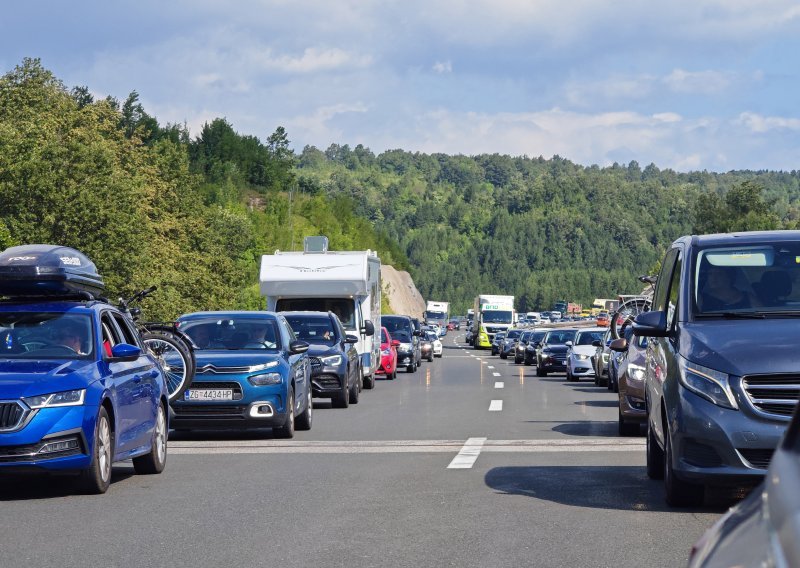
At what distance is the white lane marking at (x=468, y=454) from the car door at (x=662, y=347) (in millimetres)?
2331

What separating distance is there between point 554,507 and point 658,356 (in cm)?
151

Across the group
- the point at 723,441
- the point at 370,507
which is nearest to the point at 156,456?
the point at 370,507

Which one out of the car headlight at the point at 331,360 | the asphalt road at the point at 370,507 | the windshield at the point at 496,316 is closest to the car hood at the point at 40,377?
the asphalt road at the point at 370,507

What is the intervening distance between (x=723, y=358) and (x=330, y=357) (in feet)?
48.4

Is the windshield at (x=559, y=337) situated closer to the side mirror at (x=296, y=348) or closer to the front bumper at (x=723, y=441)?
the side mirror at (x=296, y=348)

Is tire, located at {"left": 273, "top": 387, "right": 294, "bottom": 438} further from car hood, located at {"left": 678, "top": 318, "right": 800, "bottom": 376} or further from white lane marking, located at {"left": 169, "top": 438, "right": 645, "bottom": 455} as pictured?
car hood, located at {"left": 678, "top": 318, "right": 800, "bottom": 376}

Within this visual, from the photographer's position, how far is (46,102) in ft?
211

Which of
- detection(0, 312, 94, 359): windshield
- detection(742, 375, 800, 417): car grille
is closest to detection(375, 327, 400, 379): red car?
detection(0, 312, 94, 359): windshield

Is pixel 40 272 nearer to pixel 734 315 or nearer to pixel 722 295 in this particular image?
pixel 722 295

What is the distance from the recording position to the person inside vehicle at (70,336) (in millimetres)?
11543

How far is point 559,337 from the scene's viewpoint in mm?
46125

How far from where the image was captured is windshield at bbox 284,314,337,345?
984 inches

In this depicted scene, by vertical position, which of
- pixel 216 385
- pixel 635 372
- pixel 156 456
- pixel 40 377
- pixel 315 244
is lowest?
pixel 156 456

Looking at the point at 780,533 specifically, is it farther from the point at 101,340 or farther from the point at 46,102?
the point at 46,102
